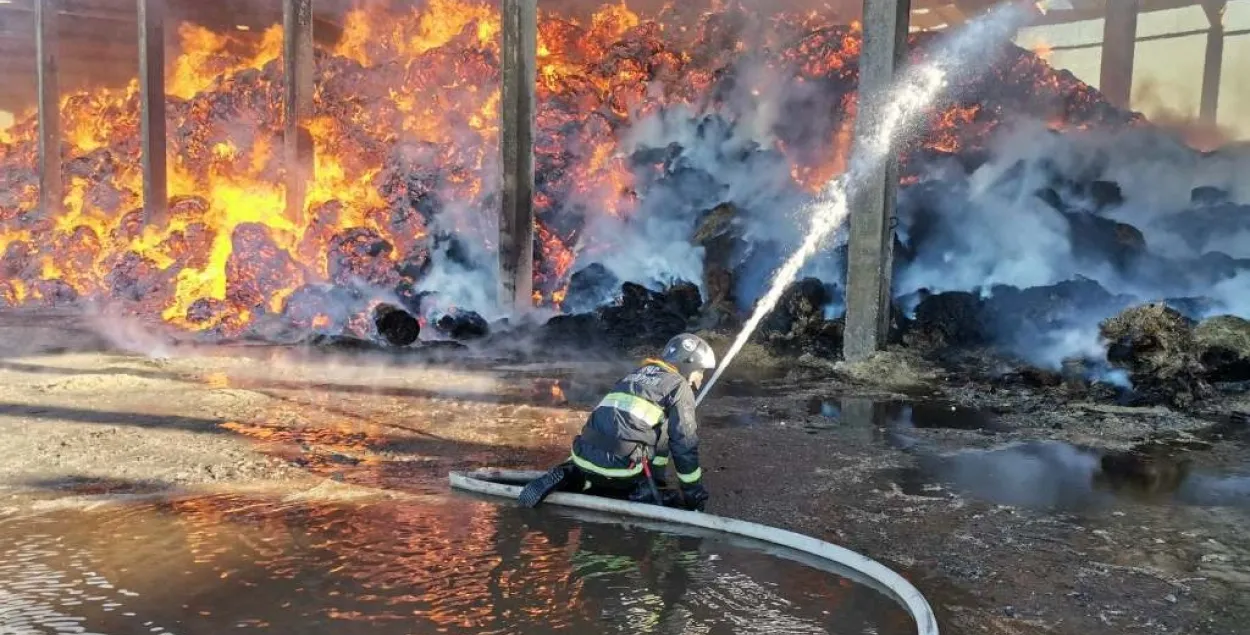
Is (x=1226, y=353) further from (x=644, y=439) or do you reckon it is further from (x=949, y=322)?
(x=644, y=439)

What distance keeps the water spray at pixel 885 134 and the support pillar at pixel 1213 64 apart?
4.15 m

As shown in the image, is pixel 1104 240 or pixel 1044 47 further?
pixel 1044 47

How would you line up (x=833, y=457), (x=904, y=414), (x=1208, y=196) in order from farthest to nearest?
(x=1208, y=196) < (x=904, y=414) < (x=833, y=457)

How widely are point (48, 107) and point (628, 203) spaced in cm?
1299

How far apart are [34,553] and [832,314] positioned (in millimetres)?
9265

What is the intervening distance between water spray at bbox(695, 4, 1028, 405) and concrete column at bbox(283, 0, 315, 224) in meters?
8.43

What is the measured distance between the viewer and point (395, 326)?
11836mm

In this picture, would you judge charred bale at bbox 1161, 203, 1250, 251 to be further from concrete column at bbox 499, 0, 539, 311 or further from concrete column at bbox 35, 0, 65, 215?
concrete column at bbox 35, 0, 65, 215

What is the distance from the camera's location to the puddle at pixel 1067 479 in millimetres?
5422

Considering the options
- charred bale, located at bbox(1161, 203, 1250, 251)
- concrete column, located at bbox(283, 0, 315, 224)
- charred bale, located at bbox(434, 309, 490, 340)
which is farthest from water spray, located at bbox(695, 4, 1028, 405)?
concrete column, located at bbox(283, 0, 315, 224)

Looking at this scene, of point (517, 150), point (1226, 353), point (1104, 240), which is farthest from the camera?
point (517, 150)

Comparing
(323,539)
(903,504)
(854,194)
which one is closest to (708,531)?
(903,504)

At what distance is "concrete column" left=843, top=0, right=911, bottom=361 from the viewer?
32.5 feet

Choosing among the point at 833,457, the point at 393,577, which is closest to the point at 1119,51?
the point at 833,457
